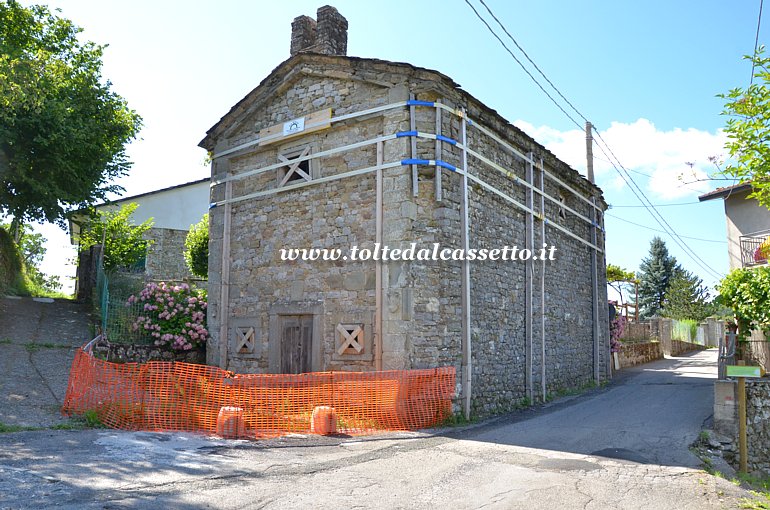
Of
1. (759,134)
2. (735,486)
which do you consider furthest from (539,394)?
(759,134)

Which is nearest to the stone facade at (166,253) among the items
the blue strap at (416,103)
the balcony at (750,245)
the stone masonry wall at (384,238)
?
the stone masonry wall at (384,238)

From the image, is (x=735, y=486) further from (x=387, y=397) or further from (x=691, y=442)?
(x=387, y=397)

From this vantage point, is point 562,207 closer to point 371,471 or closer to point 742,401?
point 742,401

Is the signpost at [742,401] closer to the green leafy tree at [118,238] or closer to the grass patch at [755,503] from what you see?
the grass patch at [755,503]

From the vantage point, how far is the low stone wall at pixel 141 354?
37.1 feet

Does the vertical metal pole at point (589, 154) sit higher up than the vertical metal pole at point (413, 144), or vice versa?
the vertical metal pole at point (589, 154)

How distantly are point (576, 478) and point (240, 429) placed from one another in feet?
14.4

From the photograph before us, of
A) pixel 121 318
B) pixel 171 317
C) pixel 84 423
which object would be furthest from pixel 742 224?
pixel 84 423

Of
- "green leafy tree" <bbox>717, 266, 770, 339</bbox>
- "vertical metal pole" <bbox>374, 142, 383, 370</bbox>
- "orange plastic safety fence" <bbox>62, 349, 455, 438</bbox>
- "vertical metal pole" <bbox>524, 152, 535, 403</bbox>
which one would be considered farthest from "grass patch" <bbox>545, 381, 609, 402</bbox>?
"vertical metal pole" <bbox>374, 142, 383, 370</bbox>

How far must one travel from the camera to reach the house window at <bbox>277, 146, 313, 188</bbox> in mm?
10836

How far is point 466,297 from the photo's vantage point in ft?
31.4

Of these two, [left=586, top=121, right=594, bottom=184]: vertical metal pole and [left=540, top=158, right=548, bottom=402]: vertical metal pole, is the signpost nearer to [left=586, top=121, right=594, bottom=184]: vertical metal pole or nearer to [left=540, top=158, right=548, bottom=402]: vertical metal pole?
[left=540, top=158, right=548, bottom=402]: vertical metal pole

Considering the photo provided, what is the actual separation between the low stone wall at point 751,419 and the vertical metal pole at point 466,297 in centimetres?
405

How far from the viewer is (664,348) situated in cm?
2642
